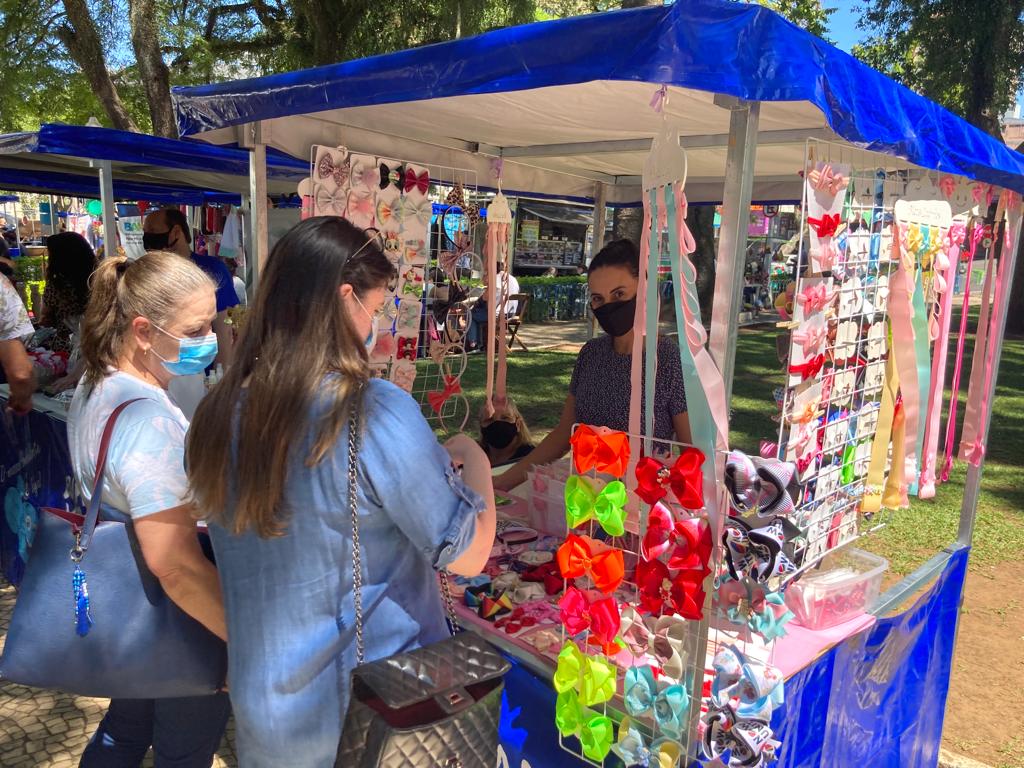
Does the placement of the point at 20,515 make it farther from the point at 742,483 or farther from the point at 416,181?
the point at 742,483

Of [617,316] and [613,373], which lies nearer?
[617,316]

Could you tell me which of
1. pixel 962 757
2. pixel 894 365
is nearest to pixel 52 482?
pixel 894 365

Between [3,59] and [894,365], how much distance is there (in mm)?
14950

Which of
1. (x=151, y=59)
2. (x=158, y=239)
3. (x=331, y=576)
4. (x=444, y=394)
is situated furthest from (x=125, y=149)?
(x=151, y=59)

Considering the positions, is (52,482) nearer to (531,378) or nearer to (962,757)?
(962,757)

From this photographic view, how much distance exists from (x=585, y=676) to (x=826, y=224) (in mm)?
1160

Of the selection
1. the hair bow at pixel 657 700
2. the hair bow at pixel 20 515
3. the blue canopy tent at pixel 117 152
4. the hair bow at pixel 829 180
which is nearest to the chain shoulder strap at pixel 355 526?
the hair bow at pixel 657 700

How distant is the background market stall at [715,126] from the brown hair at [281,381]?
1.99 ft

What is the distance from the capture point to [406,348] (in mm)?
3455

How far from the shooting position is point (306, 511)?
4.13 feet

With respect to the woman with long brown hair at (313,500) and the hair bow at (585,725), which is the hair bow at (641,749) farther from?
the woman with long brown hair at (313,500)

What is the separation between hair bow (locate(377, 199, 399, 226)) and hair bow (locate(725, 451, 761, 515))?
2.09 metres

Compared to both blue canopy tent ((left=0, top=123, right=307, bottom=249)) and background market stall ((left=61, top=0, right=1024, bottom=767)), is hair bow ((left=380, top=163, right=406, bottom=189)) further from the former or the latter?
blue canopy tent ((left=0, top=123, right=307, bottom=249))

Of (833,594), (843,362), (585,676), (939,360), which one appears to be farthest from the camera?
(939,360)
